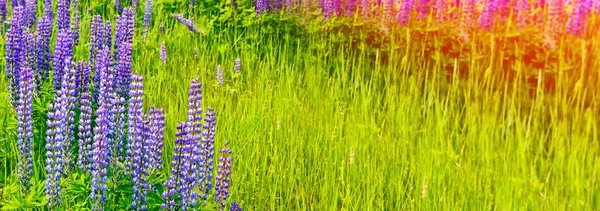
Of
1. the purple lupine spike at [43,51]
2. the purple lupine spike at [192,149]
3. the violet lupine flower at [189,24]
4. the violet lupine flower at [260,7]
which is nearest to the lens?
the purple lupine spike at [192,149]

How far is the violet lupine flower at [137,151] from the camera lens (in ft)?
7.80

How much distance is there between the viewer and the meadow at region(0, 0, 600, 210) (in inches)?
120

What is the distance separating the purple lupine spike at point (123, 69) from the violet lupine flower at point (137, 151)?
0.84 meters

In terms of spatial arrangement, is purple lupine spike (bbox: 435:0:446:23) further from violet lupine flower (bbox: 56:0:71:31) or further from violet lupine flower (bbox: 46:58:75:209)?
violet lupine flower (bbox: 46:58:75:209)

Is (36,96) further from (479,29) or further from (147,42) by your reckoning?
(479,29)

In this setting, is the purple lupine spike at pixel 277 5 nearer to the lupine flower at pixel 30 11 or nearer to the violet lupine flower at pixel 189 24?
the violet lupine flower at pixel 189 24

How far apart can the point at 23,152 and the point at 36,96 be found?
2.35ft

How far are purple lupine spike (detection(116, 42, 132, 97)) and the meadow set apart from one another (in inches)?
1.4

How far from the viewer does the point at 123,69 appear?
327cm

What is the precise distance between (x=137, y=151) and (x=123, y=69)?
3.18 feet

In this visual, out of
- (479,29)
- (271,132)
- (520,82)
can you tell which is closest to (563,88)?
(520,82)

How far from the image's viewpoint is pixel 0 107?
10.9 feet

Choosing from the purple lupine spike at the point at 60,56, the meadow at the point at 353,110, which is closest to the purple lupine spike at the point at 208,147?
the meadow at the point at 353,110

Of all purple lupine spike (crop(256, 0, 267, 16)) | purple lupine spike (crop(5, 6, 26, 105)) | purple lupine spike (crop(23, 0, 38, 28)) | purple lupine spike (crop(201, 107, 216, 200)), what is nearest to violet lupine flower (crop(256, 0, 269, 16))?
purple lupine spike (crop(256, 0, 267, 16))
